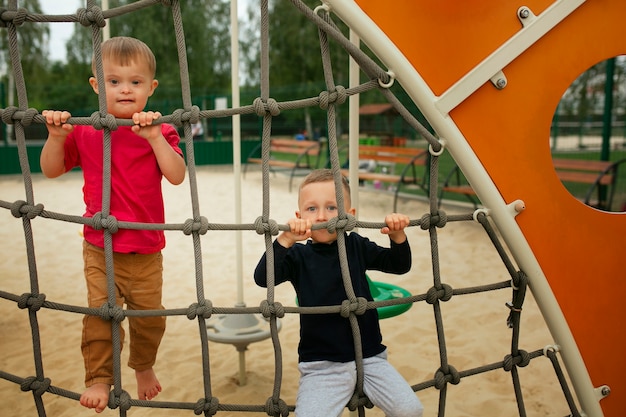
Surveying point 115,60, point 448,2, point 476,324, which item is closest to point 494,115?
point 448,2

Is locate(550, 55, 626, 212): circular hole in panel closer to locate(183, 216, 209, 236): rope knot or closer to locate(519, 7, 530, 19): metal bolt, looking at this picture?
locate(519, 7, 530, 19): metal bolt

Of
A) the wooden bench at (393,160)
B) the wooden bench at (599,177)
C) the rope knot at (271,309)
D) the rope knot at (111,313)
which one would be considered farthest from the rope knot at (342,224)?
the wooden bench at (393,160)

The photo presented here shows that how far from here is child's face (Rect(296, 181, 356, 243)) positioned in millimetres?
1736

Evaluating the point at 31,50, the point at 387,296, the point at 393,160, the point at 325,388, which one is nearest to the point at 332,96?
the point at 325,388

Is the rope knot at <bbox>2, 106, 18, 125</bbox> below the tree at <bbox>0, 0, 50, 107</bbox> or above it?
below

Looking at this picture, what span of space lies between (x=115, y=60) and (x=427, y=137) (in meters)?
0.92

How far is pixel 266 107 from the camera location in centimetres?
155

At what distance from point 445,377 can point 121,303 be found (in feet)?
3.40

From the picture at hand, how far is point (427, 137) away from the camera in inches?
62.1

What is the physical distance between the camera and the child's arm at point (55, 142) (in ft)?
5.11

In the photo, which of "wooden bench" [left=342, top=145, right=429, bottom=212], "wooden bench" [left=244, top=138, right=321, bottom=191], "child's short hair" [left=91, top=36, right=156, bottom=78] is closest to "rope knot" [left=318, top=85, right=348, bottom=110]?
"child's short hair" [left=91, top=36, right=156, bottom=78]

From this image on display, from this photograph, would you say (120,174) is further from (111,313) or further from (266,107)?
(266,107)

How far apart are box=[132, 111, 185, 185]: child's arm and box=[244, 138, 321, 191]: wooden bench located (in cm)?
806

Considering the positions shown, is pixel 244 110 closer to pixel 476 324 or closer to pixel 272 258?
pixel 272 258
